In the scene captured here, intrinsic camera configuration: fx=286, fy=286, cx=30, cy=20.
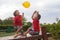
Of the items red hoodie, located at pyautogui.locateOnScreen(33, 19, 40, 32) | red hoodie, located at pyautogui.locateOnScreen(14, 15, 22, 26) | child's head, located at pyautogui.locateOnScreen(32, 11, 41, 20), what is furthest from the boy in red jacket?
red hoodie, located at pyautogui.locateOnScreen(33, 19, 40, 32)


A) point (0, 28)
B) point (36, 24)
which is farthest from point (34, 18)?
point (0, 28)

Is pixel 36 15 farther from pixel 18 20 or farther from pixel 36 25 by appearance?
pixel 18 20

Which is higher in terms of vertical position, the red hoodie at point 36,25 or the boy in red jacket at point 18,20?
the boy in red jacket at point 18,20

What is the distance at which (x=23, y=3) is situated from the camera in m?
9.48

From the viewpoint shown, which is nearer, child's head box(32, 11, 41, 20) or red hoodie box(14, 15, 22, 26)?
child's head box(32, 11, 41, 20)

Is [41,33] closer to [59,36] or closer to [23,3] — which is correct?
[23,3]

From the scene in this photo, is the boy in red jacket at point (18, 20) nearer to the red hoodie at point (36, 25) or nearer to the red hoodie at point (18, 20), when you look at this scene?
the red hoodie at point (18, 20)

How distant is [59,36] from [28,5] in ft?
13.7

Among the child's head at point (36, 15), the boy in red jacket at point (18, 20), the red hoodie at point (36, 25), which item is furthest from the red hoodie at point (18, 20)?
the red hoodie at point (36, 25)

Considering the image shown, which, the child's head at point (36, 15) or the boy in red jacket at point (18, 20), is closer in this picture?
the child's head at point (36, 15)

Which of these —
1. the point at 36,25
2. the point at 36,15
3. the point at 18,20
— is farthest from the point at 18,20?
the point at 36,25

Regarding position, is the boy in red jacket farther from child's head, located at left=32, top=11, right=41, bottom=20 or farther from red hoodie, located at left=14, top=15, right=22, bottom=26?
child's head, located at left=32, top=11, right=41, bottom=20

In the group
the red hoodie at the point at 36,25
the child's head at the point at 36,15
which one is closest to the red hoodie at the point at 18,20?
the child's head at the point at 36,15

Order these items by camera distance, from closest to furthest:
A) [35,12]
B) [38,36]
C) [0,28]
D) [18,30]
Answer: [38,36] → [35,12] → [18,30] → [0,28]
